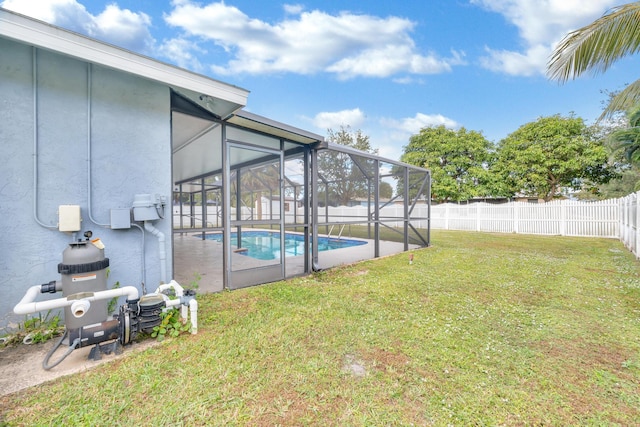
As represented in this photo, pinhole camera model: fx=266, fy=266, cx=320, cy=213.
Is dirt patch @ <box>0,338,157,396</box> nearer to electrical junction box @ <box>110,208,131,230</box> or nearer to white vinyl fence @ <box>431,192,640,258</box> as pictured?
electrical junction box @ <box>110,208,131,230</box>

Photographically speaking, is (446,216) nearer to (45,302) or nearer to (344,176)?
(344,176)

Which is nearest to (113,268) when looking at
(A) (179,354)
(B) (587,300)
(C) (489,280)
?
(A) (179,354)

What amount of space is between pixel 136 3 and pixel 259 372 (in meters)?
11.6

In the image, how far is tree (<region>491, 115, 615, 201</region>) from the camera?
15836 mm

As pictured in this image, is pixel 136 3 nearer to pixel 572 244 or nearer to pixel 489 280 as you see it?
pixel 489 280

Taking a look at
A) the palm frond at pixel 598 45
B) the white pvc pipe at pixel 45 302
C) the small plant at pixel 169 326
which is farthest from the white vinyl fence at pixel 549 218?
the white pvc pipe at pixel 45 302

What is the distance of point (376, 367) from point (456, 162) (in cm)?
2081

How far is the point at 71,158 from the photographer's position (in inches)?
110

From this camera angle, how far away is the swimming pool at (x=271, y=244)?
17.5 ft

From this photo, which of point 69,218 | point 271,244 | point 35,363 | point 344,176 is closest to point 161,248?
point 69,218

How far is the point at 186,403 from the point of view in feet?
5.79

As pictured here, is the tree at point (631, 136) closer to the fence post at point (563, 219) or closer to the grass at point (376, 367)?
the grass at point (376, 367)

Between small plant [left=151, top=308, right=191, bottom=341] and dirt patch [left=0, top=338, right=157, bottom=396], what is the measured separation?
0.09 m

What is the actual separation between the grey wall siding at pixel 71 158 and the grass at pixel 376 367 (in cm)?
124
